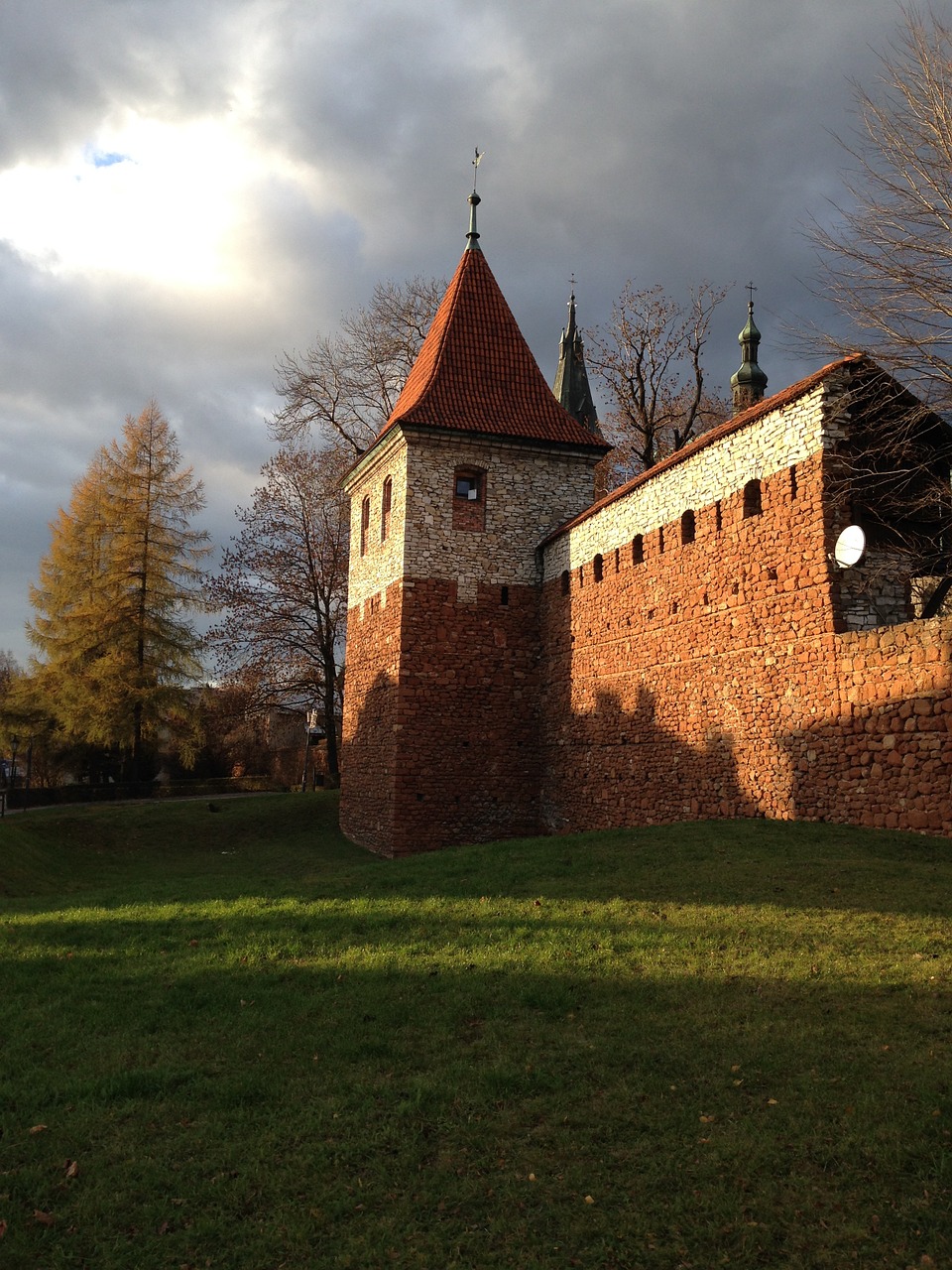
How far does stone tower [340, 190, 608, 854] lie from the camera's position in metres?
17.9

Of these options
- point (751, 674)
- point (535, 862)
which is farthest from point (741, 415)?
point (535, 862)

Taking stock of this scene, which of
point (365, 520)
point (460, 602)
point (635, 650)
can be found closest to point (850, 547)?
point (635, 650)

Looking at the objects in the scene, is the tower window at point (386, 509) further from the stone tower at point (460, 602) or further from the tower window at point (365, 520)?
the tower window at point (365, 520)

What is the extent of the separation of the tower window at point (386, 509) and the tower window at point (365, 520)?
3.91 feet

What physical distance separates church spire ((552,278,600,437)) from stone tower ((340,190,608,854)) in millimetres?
23440

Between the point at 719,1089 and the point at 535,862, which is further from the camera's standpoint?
the point at 535,862

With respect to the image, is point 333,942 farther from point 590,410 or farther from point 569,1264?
point 590,410

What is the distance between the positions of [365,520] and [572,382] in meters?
24.3

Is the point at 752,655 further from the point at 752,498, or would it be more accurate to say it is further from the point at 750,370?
the point at 750,370

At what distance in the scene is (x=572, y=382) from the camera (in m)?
43.2

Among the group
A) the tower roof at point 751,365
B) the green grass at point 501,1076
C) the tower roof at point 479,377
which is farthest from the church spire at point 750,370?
the green grass at point 501,1076

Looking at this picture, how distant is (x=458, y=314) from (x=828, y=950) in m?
17.8

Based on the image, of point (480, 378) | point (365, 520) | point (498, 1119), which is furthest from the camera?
point (365, 520)

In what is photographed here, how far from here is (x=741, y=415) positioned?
12.5 meters
